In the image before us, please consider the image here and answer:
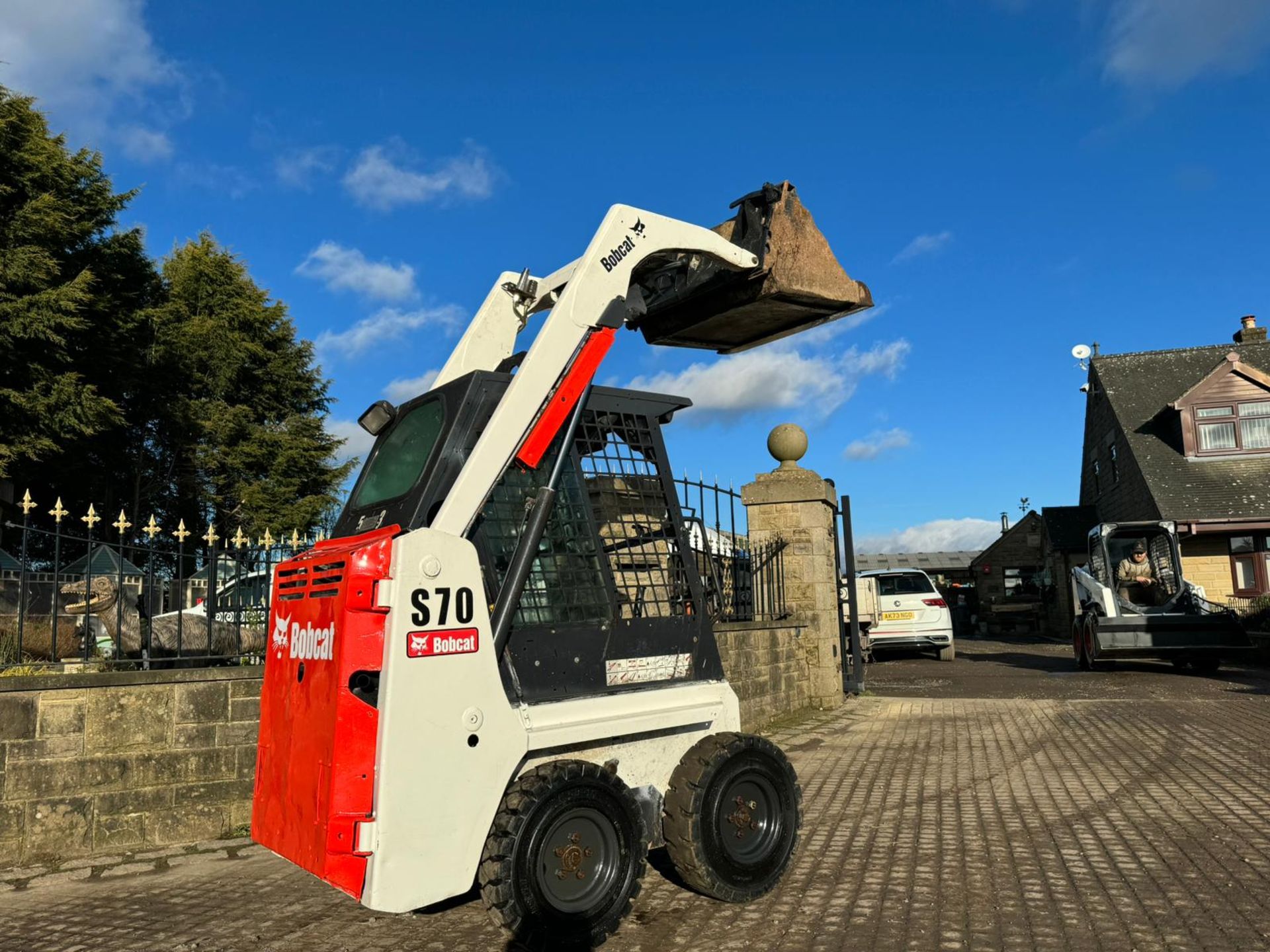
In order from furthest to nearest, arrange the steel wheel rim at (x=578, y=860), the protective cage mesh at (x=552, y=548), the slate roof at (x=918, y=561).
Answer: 1. the slate roof at (x=918, y=561)
2. the protective cage mesh at (x=552, y=548)
3. the steel wheel rim at (x=578, y=860)

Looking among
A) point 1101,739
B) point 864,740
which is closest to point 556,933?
point 864,740

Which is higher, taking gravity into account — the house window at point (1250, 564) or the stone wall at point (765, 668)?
the house window at point (1250, 564)

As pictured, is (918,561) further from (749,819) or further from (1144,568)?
(749,819)

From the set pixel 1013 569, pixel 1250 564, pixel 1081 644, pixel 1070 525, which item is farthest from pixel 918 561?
pixel 1081 644

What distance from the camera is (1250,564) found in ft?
77.4

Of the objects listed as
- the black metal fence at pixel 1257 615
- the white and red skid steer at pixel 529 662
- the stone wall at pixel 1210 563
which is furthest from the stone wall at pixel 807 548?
the stone wall at pixel 1210 563

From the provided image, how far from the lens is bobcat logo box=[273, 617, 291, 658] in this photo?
3.77 meters

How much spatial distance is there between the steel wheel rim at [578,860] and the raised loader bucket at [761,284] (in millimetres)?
2673

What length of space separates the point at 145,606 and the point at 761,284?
428cm

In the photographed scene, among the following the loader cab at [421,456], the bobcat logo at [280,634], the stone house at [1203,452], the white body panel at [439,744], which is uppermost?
the stone house at [1203,452]

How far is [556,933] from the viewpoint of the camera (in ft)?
11.3

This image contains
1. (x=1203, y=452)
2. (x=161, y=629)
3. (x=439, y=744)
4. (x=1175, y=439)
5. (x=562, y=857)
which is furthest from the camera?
(x=1175, y=439)

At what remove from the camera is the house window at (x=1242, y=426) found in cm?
2502

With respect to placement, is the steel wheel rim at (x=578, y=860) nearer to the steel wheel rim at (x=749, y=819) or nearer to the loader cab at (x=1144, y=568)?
the steel wheel rim at (x=749, y=819)
